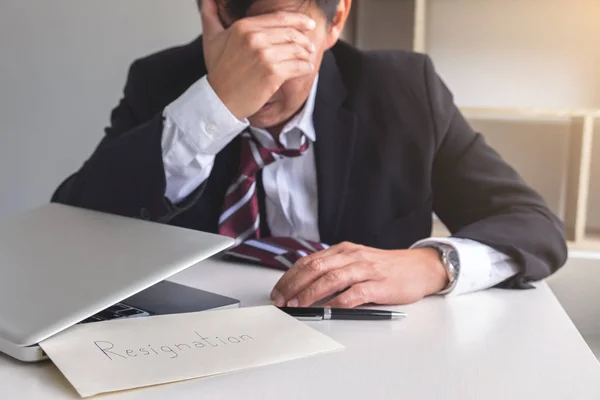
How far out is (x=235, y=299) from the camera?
2.37 ft

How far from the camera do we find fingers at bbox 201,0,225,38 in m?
0.96

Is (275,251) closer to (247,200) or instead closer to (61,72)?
(247,200)

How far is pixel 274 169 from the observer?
3.64ft

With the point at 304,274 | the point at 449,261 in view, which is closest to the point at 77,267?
the point at 304,274

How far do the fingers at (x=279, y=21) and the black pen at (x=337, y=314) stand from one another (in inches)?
15.8

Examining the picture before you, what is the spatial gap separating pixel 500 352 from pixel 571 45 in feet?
4.63

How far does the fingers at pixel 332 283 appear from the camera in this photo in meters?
0.71

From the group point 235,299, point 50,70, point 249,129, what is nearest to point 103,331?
point 235,299

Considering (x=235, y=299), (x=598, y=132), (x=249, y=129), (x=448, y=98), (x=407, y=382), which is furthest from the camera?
(x=598, y=132)

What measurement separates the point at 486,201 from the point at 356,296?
452 mm

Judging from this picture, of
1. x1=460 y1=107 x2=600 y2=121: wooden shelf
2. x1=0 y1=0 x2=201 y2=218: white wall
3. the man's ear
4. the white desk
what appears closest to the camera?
the white desk

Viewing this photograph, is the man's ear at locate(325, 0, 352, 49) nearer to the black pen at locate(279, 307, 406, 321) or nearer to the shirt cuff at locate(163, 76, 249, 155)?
the shirt cuff at locate(163, 76, 249, 155)

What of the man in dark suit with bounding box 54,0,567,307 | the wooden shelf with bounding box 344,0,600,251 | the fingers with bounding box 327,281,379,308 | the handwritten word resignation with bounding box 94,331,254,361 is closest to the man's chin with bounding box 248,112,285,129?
the man in dark suit with bounding box 54,0,567,307

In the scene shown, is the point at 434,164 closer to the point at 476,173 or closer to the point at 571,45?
the point at 476,173
